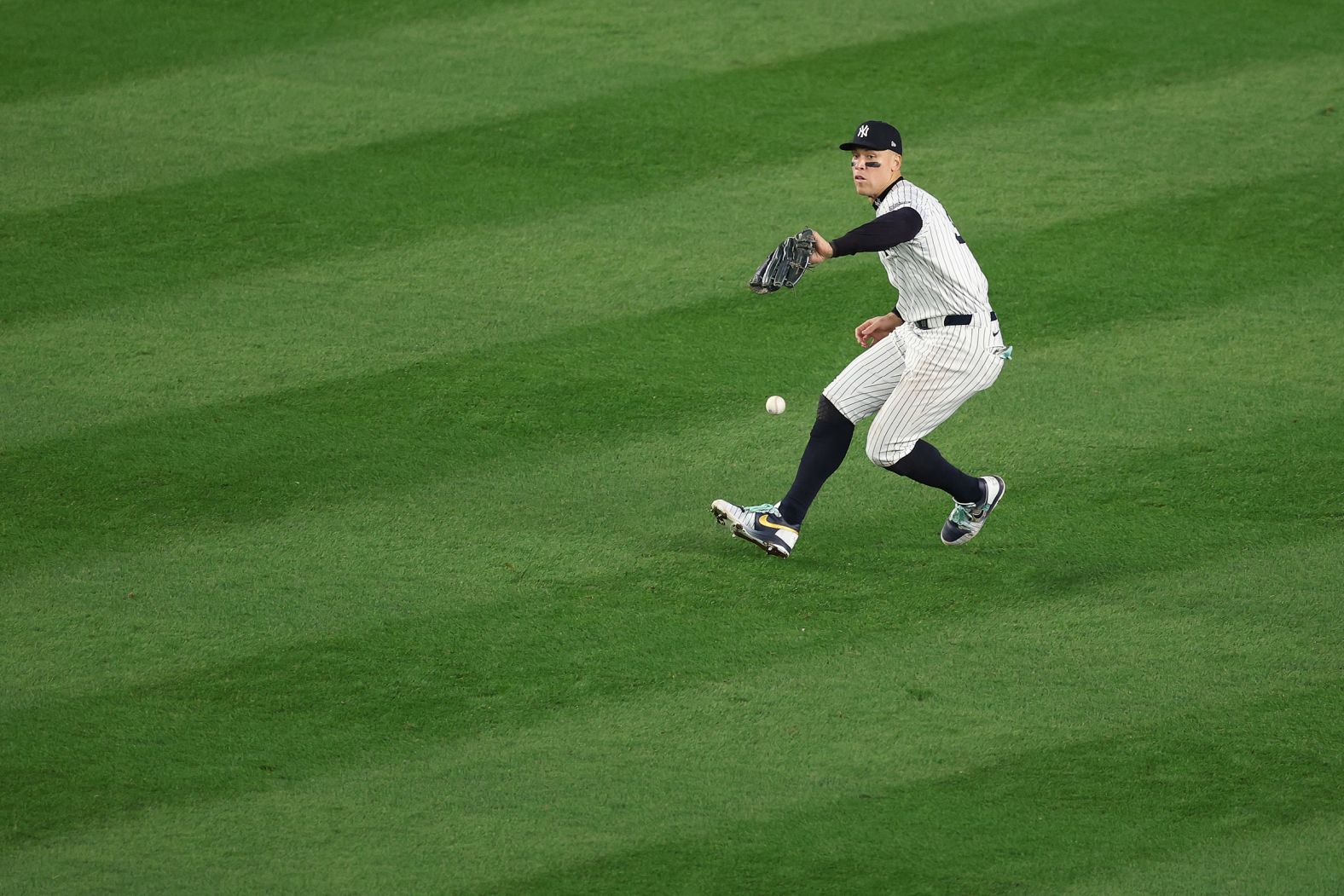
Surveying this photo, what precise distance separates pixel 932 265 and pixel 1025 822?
226 cm

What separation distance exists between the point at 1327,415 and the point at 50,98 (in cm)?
802

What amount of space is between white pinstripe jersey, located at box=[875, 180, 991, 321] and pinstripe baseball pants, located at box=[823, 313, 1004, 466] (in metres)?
0.09

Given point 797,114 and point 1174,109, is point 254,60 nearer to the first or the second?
point 797,114

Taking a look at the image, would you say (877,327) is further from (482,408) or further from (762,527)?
(482,408)

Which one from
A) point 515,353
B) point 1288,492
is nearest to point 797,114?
point 515,353

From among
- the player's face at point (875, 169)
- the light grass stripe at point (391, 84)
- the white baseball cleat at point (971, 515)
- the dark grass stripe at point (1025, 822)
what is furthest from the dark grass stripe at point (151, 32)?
the dark grass stripe at point (1025, 822)

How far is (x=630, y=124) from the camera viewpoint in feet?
31.8

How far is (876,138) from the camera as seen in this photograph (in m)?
5.97

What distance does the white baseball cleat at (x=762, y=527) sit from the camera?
6.26m

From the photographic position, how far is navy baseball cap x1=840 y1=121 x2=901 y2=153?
597 centimetres

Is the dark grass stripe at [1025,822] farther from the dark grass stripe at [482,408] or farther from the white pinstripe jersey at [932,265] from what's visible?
the dark grass stripe at [482,408]

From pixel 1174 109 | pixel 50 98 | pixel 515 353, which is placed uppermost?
pixel 50 98

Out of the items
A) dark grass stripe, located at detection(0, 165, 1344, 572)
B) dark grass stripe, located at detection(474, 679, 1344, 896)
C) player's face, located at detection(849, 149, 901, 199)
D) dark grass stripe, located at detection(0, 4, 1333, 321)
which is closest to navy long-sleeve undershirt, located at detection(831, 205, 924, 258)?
player's face, located at detection(849, 149, 901, 199)

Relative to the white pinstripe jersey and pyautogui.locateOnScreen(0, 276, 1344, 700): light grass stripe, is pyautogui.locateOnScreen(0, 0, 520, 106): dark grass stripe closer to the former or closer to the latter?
pyautogui.locateOnScreen(0, 276, 1344, 700): light grass stripe
